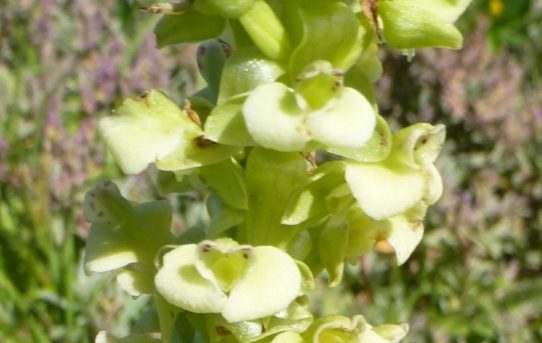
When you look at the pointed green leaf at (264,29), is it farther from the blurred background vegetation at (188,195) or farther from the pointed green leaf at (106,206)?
the blurred background vegetation at (188,195)

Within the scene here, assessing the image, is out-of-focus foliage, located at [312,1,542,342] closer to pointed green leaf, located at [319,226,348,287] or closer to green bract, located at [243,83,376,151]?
pointed green leaf, located at [319,226,348,287]

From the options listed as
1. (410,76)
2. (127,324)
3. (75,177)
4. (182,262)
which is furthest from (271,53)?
(410,76)

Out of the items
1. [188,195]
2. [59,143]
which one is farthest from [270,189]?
[59,143]

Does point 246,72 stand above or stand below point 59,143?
above

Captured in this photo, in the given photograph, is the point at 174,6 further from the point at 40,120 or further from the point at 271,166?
the point at 40,120

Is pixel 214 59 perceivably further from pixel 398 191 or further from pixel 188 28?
pixel 398 191

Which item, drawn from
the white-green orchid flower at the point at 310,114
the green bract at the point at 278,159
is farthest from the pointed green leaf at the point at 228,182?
the white-green orchid flower at the point at 310,114
